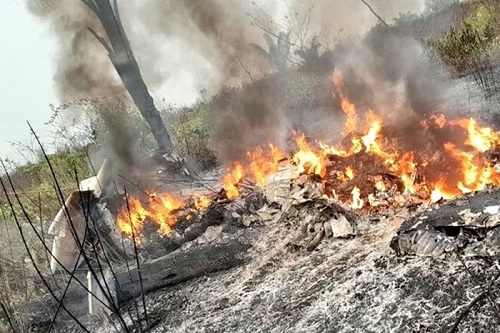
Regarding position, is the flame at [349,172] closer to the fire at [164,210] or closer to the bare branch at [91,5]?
the fire at [164,210]

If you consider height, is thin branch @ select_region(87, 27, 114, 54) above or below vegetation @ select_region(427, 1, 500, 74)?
above

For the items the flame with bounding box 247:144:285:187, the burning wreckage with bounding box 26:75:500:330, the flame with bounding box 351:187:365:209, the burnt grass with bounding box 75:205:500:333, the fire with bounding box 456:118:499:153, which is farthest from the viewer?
the flame with bounding box 247:144:285:187

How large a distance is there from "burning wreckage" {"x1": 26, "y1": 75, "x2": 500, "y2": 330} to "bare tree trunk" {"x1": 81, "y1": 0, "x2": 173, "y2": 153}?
3.79 metres

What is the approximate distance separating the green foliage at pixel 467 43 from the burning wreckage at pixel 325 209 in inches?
128

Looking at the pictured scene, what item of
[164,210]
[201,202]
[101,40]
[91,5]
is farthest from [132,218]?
[91,5]

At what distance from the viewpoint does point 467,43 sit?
10.1m

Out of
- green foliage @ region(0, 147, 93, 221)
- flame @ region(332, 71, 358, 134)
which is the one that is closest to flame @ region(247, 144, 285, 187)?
flame @ region(332, 71, 358, 134)

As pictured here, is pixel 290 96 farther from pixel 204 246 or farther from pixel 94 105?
pixel 204 246

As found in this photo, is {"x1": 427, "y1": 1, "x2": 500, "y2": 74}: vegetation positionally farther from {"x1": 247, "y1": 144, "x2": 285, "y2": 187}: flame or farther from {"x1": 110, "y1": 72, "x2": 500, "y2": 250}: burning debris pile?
{"x1": 247, "y1": 144, "x2": 285, "y2": 187}: flame

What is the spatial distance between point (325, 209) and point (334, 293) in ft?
6.37

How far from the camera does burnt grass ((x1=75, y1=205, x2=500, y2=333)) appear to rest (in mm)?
3771

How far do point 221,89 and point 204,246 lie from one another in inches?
418

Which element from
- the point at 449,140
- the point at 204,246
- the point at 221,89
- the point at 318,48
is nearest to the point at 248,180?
the point at 204,246

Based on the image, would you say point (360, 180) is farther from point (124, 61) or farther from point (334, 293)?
point (124, 61)
